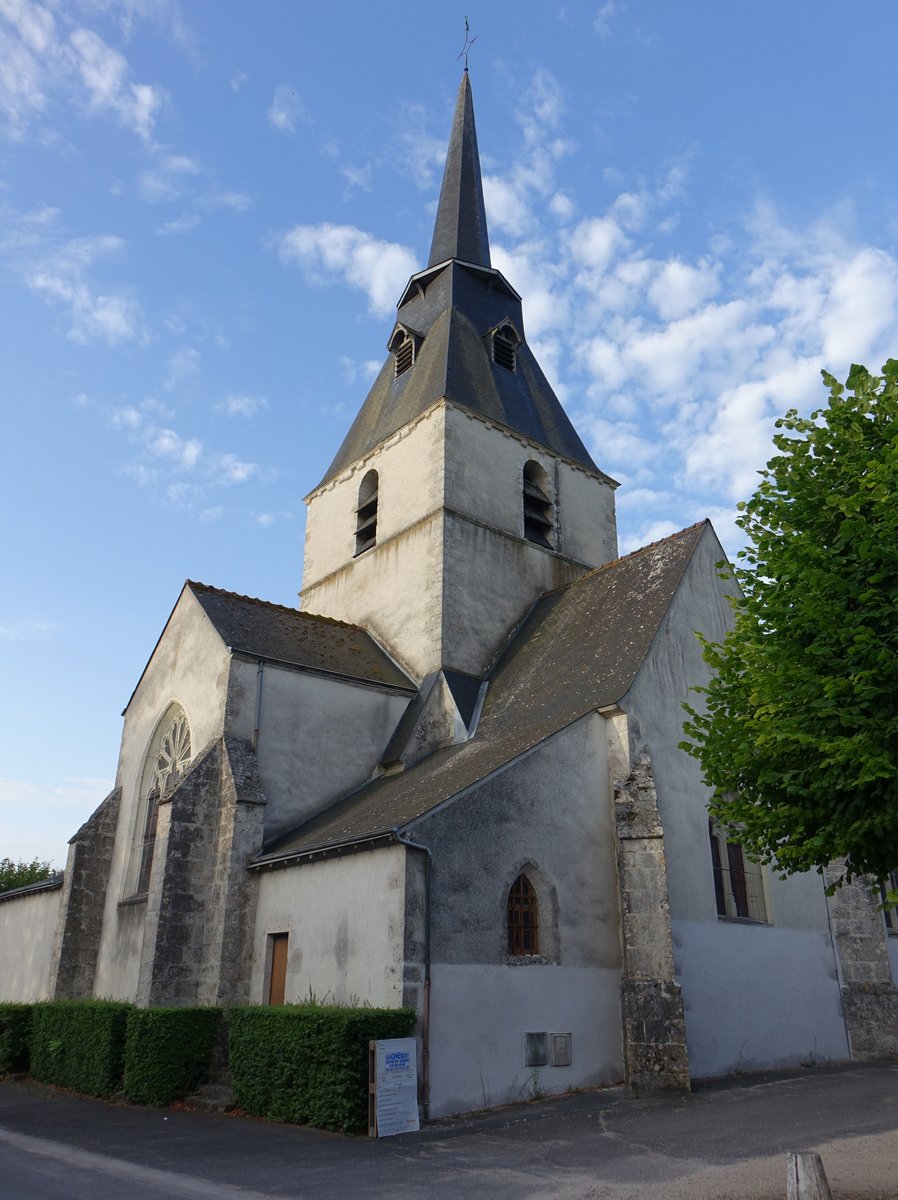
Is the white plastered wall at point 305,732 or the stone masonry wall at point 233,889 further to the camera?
the white plastered wall at point 305,732

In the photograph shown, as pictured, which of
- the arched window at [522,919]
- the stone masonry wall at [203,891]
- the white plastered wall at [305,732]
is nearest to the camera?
the arched window at [522,919]

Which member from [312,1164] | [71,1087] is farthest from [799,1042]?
[71,1087]

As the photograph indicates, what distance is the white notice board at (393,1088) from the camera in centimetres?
900

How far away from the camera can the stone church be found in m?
11.0

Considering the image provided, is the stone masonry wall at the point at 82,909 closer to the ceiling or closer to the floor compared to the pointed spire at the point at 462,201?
closer to the floor

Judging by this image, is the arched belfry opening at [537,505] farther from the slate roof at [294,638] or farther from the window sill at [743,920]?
the window sill at [743,920]

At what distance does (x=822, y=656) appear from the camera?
8062 mm

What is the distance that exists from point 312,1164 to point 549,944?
4526mm

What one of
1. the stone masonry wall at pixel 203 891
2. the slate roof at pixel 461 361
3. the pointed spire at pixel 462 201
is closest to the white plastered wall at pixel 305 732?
the stone masonry wall at pixel 203 891

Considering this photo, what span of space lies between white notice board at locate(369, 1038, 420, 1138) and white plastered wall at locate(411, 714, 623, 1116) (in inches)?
25.0

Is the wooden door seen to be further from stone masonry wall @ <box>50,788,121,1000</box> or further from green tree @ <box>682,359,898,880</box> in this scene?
green tree @ <box>682,359,898,880</box>

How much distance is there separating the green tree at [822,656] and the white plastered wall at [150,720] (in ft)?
28.8

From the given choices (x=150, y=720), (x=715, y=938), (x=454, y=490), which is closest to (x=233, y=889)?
(x=150, y=720)

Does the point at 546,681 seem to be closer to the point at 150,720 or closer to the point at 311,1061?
the point at 311,1061
